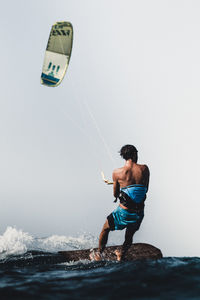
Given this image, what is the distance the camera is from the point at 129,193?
595 centimetres

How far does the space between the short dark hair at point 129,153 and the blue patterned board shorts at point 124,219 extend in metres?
1.29

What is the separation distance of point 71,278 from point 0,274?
179 centimetres

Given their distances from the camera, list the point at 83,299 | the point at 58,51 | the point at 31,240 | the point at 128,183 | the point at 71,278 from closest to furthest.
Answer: the point at 83,299
the point at 71,278
the point at 128,183
the point at 58,51
the point at 31,240

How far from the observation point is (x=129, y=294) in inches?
136

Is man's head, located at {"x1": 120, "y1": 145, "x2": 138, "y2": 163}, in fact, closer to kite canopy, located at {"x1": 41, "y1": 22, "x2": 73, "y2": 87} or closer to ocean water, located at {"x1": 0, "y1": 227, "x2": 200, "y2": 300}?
ocean water, located at {"x1": 0, "y1": 227, "x2": 200, "y2": 300}

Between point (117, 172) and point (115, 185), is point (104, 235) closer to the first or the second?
point (115, 185)

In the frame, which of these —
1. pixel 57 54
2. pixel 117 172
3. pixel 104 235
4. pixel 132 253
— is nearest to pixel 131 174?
pixel 117 172

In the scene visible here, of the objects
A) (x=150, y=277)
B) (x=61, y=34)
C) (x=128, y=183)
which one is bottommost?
(x=150, y=277)

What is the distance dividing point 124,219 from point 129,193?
720 mm

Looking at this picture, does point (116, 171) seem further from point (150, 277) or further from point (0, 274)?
point (0, 274)

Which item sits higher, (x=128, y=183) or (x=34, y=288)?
(x=128, y=183)

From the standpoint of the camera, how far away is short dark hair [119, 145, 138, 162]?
19.7 feet

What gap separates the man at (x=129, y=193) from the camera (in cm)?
593

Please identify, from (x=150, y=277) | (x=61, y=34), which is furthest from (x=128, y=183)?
(x=61, y=34)
